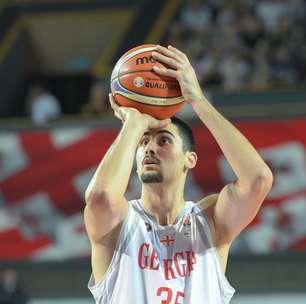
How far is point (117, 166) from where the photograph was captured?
3926 millimetres

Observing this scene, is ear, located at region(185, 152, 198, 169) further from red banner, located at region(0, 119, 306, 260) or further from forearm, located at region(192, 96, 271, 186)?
red banner, located at region(0, 119, 306, 260)

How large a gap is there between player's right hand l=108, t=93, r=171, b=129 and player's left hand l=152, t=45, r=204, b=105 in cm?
21

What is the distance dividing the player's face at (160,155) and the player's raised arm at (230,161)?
26cm

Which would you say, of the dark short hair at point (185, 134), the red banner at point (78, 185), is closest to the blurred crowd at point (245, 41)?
the red banner at point (78, 185)

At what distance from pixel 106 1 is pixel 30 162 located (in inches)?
227

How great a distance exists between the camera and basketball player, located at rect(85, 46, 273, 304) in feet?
13.1

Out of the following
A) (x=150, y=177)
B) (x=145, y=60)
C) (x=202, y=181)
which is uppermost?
(x=202, y=181)

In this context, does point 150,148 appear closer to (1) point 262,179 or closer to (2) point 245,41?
(1) point 262,179

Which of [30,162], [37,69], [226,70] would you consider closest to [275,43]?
[226,70]

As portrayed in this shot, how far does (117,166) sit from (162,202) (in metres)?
0.46

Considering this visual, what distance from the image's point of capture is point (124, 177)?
12.9ft

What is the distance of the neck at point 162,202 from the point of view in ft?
14.1

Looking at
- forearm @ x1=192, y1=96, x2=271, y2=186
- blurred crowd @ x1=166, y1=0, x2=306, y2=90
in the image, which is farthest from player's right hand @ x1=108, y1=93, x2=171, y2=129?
blurred crowd @ x1=166, y1=0, x2=306, y2=90

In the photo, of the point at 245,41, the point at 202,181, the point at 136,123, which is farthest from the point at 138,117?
the point at 245,41
